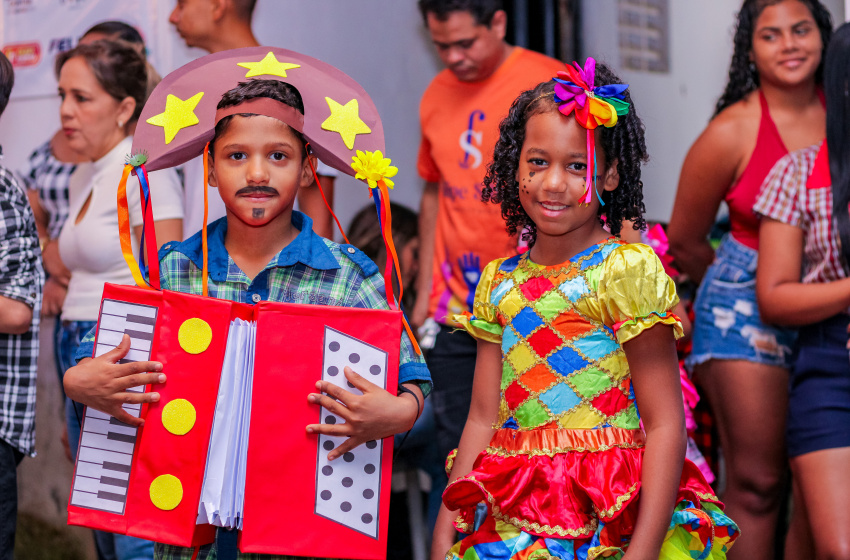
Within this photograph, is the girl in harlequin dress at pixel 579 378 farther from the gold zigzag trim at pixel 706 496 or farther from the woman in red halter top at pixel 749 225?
the woman in red halter top at pixel 749 225

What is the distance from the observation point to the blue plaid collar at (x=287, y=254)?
7.22ft

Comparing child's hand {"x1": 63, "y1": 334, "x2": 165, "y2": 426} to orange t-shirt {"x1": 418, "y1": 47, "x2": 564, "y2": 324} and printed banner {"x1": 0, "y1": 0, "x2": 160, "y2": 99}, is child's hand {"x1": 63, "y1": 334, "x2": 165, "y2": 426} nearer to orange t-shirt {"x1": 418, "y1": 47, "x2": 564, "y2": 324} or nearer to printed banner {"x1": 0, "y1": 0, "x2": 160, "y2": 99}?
orange t-shirt {"x1": 418, "y1": 47, "x2": 564, "y2": 324}

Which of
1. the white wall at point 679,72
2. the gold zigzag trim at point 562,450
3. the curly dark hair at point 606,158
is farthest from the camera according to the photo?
the white wall at point 679,72

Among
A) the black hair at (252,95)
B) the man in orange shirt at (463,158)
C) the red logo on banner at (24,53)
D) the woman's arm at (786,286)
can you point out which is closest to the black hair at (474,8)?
the man in orange shirt at (463,158)

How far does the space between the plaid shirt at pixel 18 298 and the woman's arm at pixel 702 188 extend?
89.3 inches

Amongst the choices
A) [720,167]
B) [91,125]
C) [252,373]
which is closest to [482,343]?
[252,373]

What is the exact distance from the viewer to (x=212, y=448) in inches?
79.2

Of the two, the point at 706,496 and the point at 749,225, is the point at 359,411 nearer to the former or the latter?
the point at 706,496

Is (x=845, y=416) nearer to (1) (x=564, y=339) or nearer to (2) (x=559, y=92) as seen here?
(1) (x=564, y=339)

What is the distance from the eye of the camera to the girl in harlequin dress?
6.24 feet

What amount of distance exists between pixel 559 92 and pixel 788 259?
1171mm

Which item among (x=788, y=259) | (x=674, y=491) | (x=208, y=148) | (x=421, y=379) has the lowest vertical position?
(x=674, y=491)

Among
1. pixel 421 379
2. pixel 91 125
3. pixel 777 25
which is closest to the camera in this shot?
pixel 421 379

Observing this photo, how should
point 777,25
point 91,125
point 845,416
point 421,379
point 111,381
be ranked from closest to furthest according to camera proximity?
point 111,381
point 421,379
point 845,416
point 777,25
point 91,125
